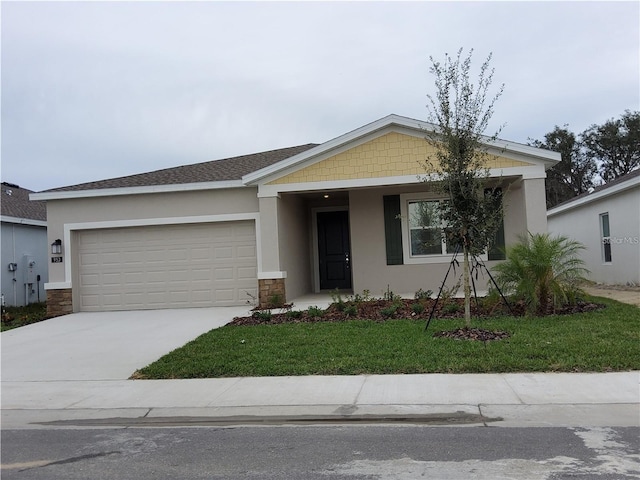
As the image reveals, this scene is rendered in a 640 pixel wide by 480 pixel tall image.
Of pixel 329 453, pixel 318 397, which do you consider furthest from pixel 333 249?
pixel 329 453

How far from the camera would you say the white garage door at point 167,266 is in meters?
14.7

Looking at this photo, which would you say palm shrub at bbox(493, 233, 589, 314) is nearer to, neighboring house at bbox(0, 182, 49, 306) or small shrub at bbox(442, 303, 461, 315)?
small shrub at bbox(442, 303, 461, 315)

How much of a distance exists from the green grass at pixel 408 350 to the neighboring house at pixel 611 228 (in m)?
5.98

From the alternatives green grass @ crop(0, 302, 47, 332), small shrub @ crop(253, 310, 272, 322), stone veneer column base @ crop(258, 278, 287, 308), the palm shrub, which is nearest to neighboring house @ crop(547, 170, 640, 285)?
the palm shrub

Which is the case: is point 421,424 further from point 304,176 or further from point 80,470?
point 304,176

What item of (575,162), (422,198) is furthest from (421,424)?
(575,162)

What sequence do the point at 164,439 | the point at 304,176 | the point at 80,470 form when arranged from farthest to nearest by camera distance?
the point at 304,176 < the point at 164,439 < the point at 80,470

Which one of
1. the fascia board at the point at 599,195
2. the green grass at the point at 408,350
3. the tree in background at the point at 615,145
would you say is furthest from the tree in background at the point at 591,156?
the green grass at the point at 408,350

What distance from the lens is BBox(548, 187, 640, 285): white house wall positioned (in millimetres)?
15797

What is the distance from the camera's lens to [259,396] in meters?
6.90

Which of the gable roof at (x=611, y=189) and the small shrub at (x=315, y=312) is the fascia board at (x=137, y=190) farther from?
the gable roof at (x=611, y=189)

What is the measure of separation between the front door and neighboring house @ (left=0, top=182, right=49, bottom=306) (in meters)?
10.1

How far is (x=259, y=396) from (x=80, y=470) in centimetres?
250

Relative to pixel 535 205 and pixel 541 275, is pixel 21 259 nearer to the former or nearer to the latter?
pixel 535 205
